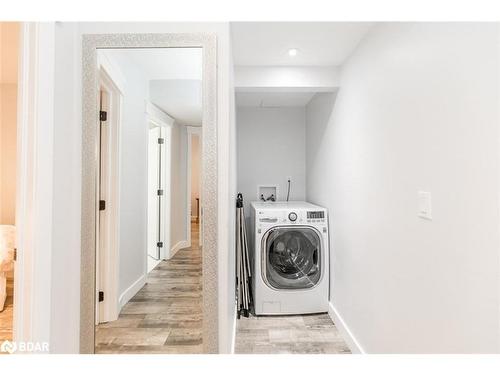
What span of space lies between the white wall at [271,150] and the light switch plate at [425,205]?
238 cm

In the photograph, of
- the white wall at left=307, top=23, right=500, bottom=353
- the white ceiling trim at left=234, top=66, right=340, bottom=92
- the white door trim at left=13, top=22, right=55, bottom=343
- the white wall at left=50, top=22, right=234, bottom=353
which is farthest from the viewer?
the white ceiling trim at left=234, top=66, right=340, bottom=92

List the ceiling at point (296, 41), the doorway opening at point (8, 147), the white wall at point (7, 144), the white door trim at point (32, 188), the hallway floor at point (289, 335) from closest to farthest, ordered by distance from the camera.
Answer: the white door trim at point (32, 188) < the ceiling at point (296, 41) < the hallway floor at point (289, 335) < the doorway opening at point (8, 147) < the white wall at point (7, 144)

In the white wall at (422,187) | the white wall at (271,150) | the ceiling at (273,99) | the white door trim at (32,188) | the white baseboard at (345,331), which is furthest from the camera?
the white wall at (271,150)

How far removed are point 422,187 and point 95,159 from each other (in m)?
1.64

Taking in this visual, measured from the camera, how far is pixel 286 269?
280cm

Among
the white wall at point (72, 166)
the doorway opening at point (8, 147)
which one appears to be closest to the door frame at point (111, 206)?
the white wall at point (72, 166)

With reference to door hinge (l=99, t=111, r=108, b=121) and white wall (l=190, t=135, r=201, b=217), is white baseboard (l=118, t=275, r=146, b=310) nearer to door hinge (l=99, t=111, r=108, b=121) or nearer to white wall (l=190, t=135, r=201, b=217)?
white wall (l=190, t=135, r=201, b=217)

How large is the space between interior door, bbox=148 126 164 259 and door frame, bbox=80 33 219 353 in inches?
11.1

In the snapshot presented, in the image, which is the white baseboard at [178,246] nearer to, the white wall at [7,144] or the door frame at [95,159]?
the door frame at [95,159]

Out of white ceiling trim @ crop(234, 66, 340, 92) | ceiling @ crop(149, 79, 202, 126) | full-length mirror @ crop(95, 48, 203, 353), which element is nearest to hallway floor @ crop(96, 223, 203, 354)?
full-length mirror @ crop(95, 48, 203, 353)

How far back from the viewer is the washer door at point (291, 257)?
2732 millimetres

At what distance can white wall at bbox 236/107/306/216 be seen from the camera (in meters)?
3.73

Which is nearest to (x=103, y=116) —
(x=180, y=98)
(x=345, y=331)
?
(x=180, y=98)
